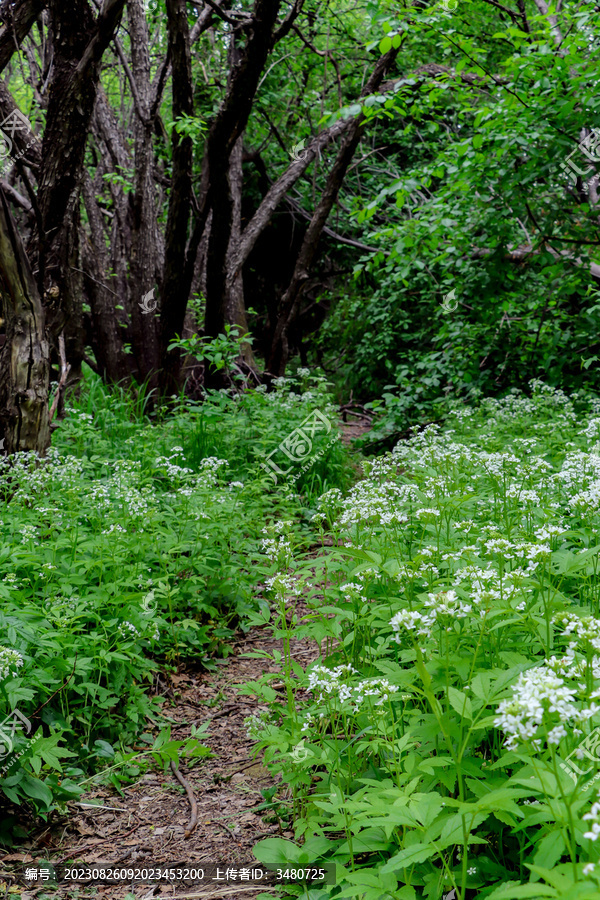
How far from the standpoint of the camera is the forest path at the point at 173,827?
6.81 ft

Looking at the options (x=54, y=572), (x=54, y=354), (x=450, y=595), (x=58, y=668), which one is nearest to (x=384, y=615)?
(x=450, y=595)

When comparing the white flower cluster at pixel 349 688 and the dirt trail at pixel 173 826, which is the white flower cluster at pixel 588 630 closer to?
A: the white flower cluster at pixel 349 688

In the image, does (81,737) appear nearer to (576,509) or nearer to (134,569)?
(134,569)

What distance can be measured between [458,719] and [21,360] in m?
3.96

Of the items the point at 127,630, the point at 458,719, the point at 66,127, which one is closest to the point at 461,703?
the point at 458,719

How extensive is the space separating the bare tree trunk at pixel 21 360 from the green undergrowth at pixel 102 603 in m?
0.28

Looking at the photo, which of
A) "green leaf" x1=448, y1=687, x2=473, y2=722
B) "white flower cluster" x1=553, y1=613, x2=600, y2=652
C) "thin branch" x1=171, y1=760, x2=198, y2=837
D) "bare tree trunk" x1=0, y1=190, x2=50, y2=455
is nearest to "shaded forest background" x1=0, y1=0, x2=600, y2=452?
"bare tree trunk" x1=0, y1=190, x2=50, y2=455

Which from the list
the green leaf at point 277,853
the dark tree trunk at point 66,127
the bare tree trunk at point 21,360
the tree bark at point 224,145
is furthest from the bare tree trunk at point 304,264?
the green leaf at point 277,853

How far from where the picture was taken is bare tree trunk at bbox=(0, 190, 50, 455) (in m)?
4.54

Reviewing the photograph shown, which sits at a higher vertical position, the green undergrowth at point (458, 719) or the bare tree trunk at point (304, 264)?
the bare tree trunk at point (304, 264)

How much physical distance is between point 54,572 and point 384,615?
1572 mm

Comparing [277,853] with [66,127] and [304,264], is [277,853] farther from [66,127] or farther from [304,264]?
[304,264]

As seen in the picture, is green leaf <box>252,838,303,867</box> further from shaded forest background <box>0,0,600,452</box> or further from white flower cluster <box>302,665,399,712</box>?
shaded forest background <box>0,0,600,452</box>

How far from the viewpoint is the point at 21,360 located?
4.62 m
